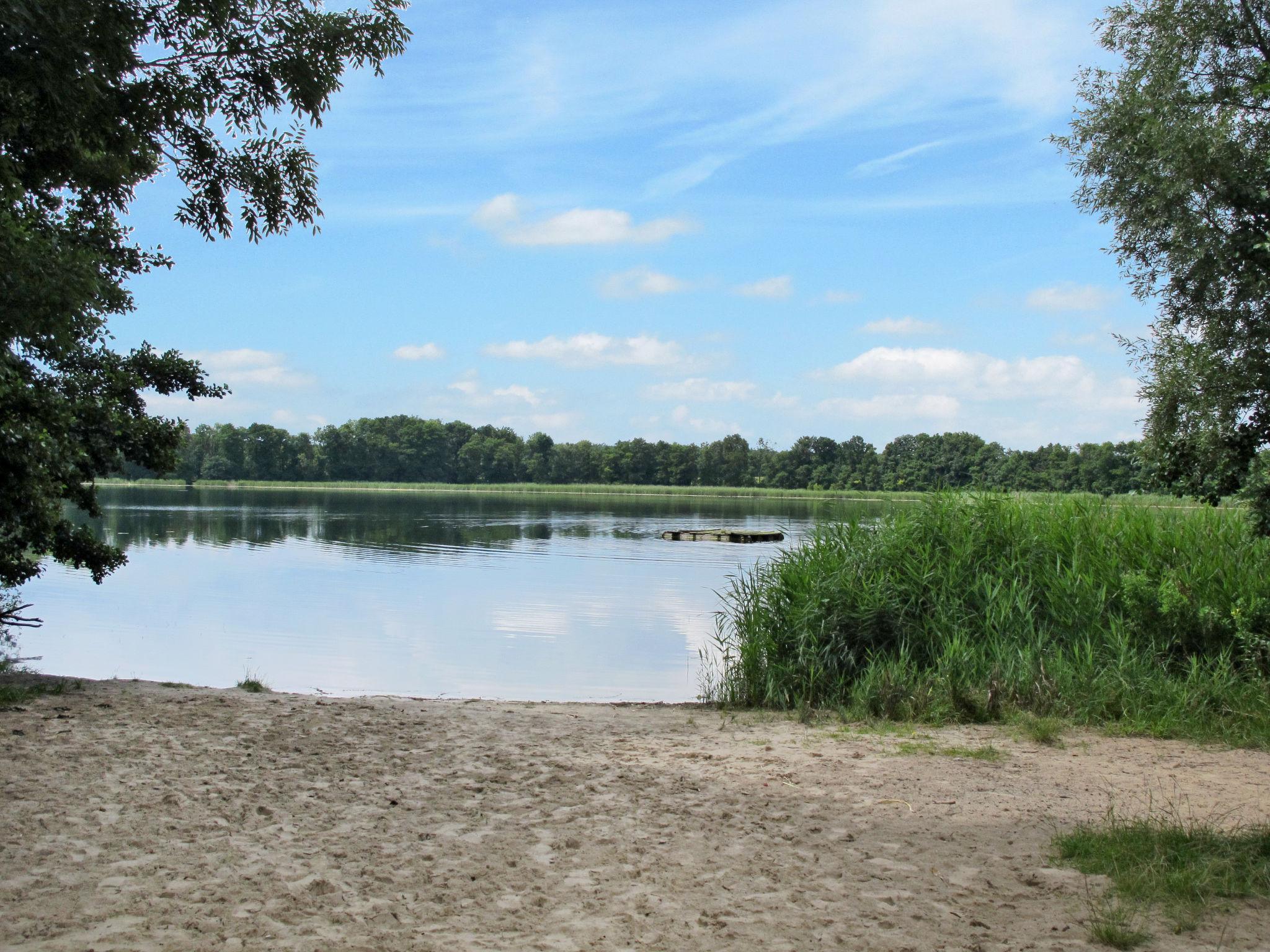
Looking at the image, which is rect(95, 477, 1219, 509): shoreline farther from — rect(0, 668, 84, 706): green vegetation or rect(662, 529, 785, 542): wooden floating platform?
rect(0, 668, 84, 706): green vegetation

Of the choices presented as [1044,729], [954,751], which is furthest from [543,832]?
[1044,729]

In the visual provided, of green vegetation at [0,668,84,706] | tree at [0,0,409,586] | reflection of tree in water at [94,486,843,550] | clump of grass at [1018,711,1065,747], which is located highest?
tree at [0,0,409,586]

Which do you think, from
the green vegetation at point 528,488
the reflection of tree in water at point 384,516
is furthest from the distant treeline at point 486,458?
the reflection of tree in water at point 384,516

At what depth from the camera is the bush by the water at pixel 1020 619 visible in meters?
9.45

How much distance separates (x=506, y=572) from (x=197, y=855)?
25724mm

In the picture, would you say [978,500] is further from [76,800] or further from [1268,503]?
[76,800]

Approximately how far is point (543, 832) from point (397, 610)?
17214 millimetres

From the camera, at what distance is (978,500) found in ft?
42.0

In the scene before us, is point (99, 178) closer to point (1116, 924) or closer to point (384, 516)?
point (1116, 924)

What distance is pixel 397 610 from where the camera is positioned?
72.6ft

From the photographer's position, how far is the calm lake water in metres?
15.3

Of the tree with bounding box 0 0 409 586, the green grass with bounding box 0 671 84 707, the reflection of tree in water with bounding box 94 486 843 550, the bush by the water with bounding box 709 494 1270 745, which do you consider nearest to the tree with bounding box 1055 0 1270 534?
the bush by the water with bounding box 709 494 1270 745

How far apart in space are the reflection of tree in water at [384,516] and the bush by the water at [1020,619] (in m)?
29.2

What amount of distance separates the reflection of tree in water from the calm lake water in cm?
47
